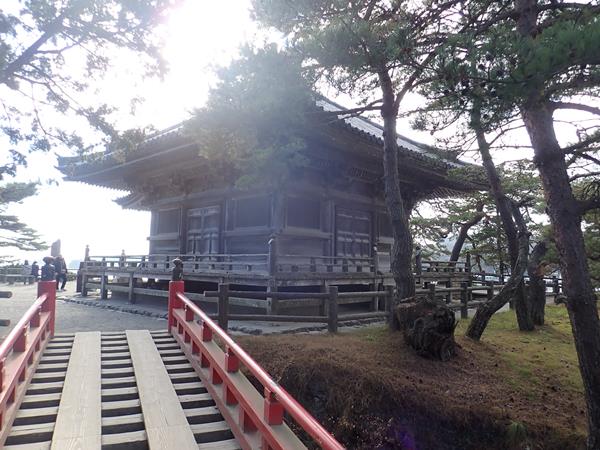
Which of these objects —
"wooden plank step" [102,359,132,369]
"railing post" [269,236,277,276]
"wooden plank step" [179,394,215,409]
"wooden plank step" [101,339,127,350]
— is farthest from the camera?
"railing post" [269,236,277,276]

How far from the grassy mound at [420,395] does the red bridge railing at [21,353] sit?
320 centimetres

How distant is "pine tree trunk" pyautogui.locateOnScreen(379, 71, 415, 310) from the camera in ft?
27.0

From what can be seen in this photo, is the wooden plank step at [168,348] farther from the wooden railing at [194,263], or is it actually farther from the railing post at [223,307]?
the wooden railing at [194,263]

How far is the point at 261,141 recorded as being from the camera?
287 inches

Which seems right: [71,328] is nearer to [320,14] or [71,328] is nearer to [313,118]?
[313,118]

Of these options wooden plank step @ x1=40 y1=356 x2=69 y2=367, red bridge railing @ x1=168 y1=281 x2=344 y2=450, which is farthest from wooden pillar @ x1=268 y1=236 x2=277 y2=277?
wooden plank step @ x1=40 y1=356 x2=69 y2=367

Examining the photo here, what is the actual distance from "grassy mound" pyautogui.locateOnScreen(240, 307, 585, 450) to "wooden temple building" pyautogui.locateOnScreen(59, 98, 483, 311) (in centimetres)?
320

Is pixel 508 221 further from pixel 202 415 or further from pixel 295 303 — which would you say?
pixel 202 415

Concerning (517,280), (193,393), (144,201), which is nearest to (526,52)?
(193,393)

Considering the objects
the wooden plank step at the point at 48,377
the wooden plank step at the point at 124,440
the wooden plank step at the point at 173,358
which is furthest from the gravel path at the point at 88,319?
the wooden plank step at the point at 124,440

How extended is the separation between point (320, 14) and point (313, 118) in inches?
72.8

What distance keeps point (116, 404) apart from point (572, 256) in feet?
20.1

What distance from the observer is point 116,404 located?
453cm

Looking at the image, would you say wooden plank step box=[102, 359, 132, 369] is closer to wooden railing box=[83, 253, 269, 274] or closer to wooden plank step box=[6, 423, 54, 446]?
wooden plank step box=[6, 423, 54, 446]
